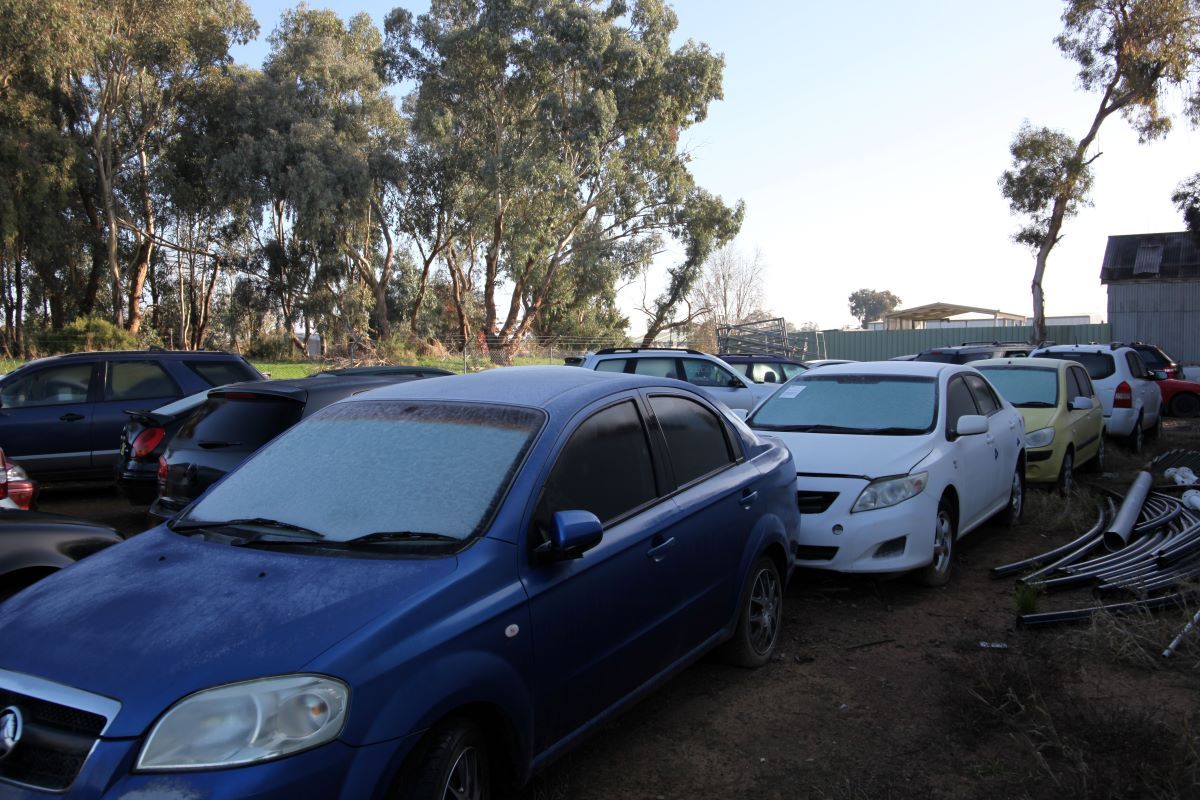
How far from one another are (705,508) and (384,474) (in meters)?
1.54

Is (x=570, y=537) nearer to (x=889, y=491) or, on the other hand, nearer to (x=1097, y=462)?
(x=889, y=491)

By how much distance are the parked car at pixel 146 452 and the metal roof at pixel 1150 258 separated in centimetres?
3697

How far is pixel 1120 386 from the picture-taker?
1327 cm

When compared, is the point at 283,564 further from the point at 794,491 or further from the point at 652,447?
the point at 794,491

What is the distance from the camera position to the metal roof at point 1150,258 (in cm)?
3503

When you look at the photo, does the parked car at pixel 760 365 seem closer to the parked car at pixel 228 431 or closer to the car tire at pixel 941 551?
the car tire at pixel 941 551

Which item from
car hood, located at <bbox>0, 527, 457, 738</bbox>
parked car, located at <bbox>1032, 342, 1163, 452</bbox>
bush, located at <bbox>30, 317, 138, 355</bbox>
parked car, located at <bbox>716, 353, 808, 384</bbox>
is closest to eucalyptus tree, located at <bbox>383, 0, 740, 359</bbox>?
bush, located at <bbox>30, 317, 138, 355</bbox>

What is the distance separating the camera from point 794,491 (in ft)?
17.4

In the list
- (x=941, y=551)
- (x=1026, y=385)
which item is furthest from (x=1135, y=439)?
(x=941, y=551)

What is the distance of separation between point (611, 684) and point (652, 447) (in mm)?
1091

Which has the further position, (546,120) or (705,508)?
(546,120)

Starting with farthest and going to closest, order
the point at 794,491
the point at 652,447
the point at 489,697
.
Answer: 1. the point at 794,491
2. the point at 652,447
3. the point at 489,697

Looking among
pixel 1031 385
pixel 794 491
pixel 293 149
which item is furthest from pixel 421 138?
pixel 794 491

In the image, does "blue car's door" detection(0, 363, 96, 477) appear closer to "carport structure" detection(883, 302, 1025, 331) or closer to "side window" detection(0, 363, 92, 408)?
"side window" detection(0, 363, 92, 408)
